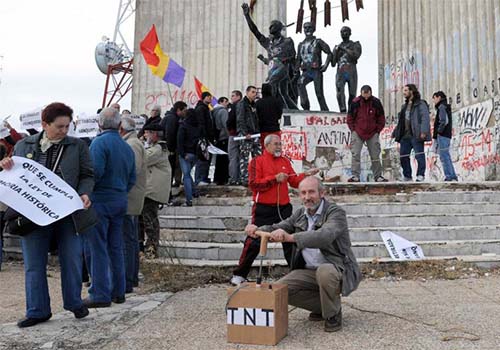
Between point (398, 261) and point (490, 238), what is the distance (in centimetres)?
168

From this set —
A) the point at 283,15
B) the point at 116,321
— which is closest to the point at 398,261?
the point at 116,321

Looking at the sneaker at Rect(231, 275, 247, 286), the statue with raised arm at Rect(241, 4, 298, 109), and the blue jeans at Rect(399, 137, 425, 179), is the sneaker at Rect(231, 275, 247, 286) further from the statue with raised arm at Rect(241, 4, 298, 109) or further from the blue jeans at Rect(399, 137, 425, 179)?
the statue with raised arm at Rect(241, 4, 298, 109)

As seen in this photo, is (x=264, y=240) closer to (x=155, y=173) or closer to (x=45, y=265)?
(x=45, y=265)

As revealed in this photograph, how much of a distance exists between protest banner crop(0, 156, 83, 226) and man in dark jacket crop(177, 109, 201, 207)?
4.00 m

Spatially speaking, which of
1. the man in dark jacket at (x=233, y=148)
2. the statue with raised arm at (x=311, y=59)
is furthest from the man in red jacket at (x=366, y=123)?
A: the statue with raised arm at (x=311, y=59)

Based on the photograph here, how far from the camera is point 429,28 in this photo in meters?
15.3

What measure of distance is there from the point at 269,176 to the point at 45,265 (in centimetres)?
216

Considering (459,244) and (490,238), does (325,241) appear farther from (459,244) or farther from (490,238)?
(490,238)

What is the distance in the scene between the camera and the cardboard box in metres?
3.07

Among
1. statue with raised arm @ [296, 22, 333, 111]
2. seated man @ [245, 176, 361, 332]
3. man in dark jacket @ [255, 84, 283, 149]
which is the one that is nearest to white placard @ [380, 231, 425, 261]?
man in dark jacket @ [255, 84, 283, 149]

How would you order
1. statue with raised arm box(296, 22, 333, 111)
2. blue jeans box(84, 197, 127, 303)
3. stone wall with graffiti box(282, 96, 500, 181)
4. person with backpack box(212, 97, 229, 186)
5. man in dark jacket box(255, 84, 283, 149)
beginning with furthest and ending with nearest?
1. stone wall with graffiti box(282, 96, 500, 181)
2. statue with raised arm box(296, 22, 333, 111)
3. person with backpack box(212, 97, 229, 186)
4. man in dark jacket box(255, 84, 283, 149)
5. blue jeans box(84, 197, 127, 303)

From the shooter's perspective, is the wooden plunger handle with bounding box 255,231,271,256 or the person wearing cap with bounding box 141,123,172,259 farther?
the person wearing cap with bounding box 141,123,172,259

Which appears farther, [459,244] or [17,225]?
[459,244]

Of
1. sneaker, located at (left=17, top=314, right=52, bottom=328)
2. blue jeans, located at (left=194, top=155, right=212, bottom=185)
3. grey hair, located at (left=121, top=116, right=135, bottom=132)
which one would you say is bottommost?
sneaker, located at (left=17, top=314, right=52, bottom=328)
